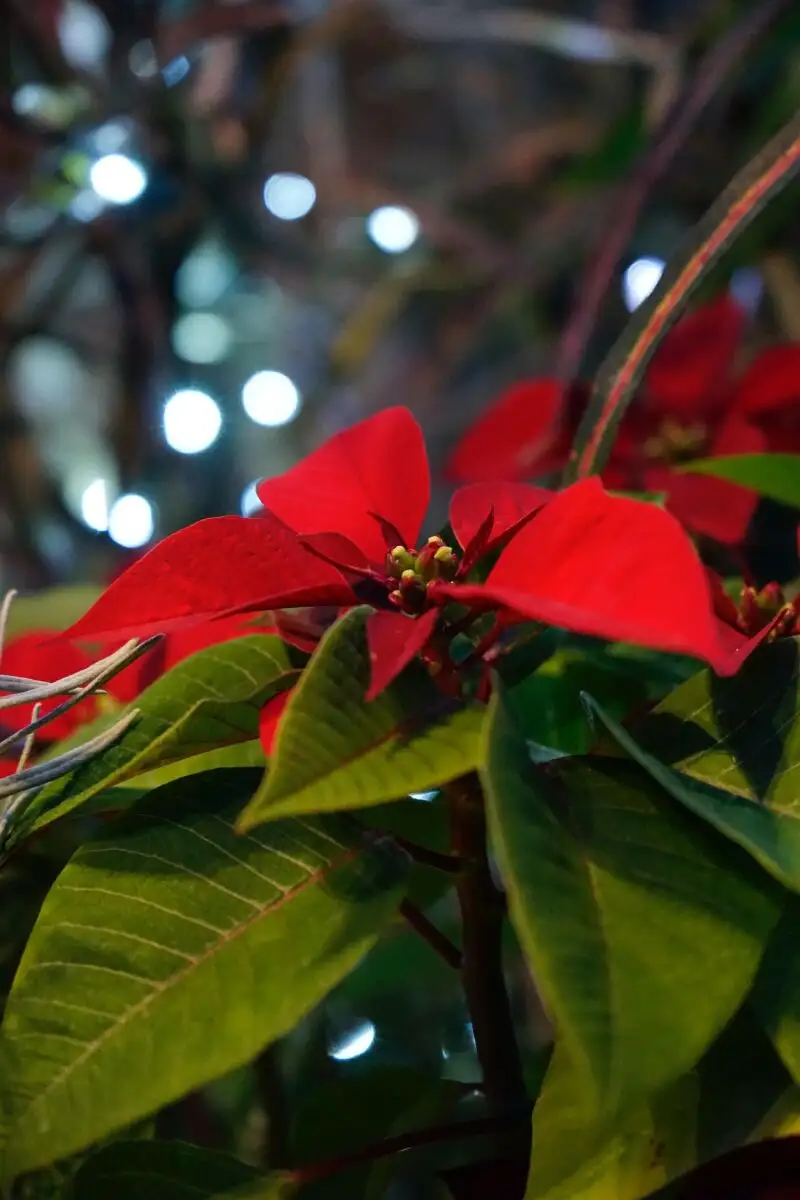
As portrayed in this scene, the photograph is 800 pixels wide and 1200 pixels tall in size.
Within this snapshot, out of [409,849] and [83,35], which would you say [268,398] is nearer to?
[83,35]

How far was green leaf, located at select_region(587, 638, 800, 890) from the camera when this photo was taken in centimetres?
21

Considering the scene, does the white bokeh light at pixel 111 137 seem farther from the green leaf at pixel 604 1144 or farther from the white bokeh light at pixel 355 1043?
the green leaf at pixel 604 1144

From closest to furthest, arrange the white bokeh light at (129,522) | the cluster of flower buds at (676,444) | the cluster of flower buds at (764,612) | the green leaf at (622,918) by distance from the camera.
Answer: the green leaf at (622,918) → the cluster of flower buds at (764,612) → the cluster of flower buds at (676,444) → the white bokeh light at (129,522)

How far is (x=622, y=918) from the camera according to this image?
20 centimetres

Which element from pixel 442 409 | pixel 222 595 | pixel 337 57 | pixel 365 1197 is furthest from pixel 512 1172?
pixel 337 57

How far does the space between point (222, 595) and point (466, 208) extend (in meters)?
1.29

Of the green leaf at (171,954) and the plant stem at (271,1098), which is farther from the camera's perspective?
the plant stem at (271,1098)

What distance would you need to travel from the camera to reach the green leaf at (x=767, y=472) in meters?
0.35

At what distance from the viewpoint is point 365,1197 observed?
281 millimetres

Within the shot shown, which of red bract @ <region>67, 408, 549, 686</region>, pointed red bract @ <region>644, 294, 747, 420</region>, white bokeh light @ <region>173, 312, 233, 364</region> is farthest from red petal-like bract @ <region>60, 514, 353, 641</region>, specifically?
white bokeh light @ <region>173, 312, 233, 364</region>

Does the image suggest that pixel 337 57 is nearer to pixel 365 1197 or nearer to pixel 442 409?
pixel 442 409

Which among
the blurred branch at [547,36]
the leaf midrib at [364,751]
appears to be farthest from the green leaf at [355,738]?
the blurred branch at [547,36]

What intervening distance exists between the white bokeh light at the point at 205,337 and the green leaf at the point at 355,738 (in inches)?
42.0

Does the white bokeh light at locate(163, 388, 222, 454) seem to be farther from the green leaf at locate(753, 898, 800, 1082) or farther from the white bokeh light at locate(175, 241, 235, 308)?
the green leaf at locate(753, 898, 800, 1082)
